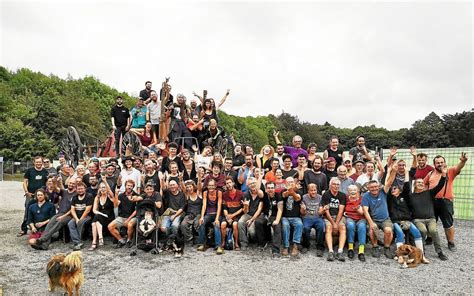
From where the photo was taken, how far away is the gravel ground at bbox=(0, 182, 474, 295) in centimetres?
509

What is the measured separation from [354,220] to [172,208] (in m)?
3.62

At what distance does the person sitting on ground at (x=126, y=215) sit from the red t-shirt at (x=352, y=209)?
420 cm

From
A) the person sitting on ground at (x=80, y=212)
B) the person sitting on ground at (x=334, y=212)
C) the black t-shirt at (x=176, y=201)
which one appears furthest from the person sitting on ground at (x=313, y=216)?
the person sitting on ground at (x=80, y=212)

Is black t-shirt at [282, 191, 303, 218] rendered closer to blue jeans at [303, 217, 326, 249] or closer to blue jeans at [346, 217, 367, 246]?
blue jeans at [303, 217, 326, 249]

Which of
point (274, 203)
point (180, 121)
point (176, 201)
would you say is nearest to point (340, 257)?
point (274, 203)

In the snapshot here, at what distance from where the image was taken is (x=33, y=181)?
845 cm

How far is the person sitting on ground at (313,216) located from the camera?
6840mm

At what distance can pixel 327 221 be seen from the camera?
6.84m

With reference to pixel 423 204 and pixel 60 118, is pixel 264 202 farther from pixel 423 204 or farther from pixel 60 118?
pixel 60 118

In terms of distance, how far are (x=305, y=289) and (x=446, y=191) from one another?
12.9ft

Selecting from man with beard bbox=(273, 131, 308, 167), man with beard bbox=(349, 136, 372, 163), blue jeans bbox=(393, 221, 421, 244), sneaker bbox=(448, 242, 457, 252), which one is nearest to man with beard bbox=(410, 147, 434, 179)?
man with beard bbox=(349, 136, 372, 163)

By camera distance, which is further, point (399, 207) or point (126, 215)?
point (126, 215)

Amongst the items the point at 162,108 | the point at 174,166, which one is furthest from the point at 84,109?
A: the point at 174,166

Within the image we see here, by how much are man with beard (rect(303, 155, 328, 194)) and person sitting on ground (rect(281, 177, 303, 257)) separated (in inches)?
18.8
